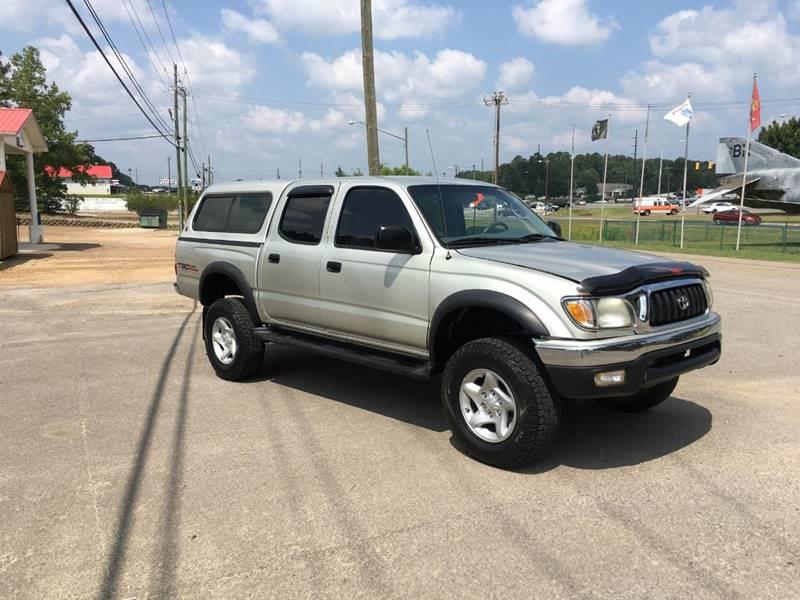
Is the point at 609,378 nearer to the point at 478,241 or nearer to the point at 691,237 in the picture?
the point at 478,241

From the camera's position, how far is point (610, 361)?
12.9 feet

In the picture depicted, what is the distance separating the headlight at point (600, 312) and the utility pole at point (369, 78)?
11.8 m

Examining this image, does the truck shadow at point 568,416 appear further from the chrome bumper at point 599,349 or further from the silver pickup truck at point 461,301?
the chrome bumper at point 599,349

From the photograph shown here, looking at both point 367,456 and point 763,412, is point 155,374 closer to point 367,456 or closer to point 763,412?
point 367,456

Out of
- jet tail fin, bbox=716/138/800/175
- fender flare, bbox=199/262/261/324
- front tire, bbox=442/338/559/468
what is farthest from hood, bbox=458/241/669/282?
jet tail fin, bbox=716/138/800/175

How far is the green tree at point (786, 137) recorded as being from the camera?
66.9 m

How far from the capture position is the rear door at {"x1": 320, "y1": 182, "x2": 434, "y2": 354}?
483 cm

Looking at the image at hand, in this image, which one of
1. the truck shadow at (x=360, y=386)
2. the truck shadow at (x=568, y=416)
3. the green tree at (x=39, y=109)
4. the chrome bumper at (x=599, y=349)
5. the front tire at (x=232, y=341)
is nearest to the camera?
the chrome bumper at (x=599, y=349)

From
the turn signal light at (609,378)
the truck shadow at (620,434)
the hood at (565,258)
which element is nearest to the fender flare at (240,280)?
the hood at (565,258)

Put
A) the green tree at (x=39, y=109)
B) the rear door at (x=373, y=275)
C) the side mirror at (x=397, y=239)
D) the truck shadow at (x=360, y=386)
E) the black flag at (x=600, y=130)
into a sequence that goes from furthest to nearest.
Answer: the green tree at (x=39, y=109)
the black flag at (x=600, y=130)
the truck shadow at (x=360, y=386)
the rear door at (x=373, y=275)
the side mirror at (x=397, y=239)

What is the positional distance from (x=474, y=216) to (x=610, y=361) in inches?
72.8

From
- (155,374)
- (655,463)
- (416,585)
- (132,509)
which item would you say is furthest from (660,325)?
(155,374)

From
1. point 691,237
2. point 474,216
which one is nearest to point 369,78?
point 474,216

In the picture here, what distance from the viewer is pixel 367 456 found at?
4.52 metres
